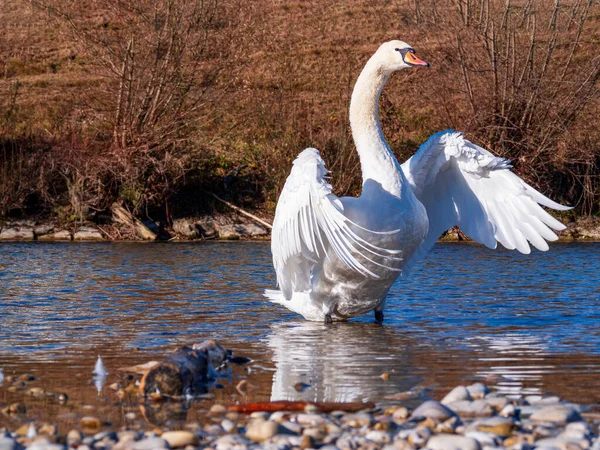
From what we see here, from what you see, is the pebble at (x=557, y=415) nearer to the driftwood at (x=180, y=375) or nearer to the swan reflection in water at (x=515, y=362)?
the swan reflection in water at (x=515, y=362)

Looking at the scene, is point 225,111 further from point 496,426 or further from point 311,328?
point 496,426

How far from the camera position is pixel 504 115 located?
2050cm

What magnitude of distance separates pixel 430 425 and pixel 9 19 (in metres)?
47.9

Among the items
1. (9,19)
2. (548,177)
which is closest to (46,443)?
(548,177)

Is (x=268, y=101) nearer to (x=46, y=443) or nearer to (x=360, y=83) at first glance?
(x=360, y=83)

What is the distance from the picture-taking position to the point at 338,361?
7.16 metres

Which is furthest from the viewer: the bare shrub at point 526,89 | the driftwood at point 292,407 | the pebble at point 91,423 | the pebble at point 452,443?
the bare shrub at point 526,89

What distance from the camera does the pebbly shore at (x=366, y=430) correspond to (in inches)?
180

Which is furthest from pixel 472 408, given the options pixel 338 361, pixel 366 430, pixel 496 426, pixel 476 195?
pixel 476 195

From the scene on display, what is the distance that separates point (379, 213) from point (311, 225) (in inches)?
33.7

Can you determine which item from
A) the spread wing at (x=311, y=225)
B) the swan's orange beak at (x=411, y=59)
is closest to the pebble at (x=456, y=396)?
the spread wing at (x=311, y=225)

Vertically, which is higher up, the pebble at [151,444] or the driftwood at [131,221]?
the pebble at [151,444]

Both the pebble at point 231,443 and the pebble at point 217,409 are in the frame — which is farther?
the pebble at point 217,409

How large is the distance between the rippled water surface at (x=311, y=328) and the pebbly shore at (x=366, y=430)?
468 mm
